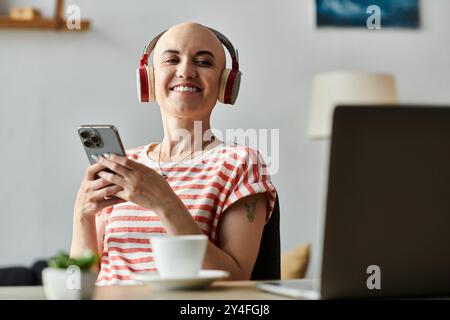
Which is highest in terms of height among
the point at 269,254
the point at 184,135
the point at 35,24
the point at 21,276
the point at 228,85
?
the point at 35,24

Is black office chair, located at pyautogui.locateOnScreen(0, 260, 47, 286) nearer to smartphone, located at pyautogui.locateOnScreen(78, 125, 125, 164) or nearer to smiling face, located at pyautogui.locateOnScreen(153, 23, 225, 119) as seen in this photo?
smiling face, located at pyautogui.locateOnScreen(153, 23, 225, 119)

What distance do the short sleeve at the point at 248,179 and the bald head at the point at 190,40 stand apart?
218 mm

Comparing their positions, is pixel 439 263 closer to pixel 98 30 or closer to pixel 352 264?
pixel 352 264

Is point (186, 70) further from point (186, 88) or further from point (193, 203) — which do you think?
point (193, 203)

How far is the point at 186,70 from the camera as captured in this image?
1.47 meters

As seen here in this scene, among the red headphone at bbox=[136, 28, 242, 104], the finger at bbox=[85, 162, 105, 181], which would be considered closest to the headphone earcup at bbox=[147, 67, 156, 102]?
the red headphone at bbox=[136, 28, 242, 104]

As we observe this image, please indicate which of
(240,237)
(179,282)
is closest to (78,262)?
(179,282)

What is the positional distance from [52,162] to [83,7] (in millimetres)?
639

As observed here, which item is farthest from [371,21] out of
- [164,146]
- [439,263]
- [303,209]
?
[439,263]

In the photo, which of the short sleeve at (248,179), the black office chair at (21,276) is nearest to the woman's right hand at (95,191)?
the short sleeve at (248,179)

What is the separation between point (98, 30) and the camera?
2.99 meters

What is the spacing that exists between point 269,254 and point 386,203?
25.8 inches

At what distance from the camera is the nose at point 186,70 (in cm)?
147

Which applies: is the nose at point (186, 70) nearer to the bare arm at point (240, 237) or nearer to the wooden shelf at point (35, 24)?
the bare arm at point (240, 237)
